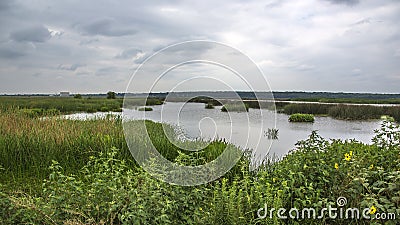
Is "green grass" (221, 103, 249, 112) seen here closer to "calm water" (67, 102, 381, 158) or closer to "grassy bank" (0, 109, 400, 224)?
"calm water" (67, 102, 381, 158)

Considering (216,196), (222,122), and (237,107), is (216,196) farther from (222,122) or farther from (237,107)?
(222,122)

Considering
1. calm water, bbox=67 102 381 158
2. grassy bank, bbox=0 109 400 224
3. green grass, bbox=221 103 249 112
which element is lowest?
grassy bank, bbox=0 109 400 224

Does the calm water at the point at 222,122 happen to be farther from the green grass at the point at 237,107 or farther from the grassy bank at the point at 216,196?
the grassy bank at the point at 216,196

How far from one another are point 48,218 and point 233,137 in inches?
236

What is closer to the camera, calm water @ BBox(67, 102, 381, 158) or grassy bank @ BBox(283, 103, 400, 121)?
calm water @ BBox(67, 102, 381, 158)

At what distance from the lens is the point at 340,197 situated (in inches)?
144

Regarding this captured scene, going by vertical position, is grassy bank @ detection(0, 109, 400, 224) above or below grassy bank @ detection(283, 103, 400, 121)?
below

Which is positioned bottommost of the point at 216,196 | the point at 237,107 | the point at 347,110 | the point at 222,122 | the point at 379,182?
the point at 216,196

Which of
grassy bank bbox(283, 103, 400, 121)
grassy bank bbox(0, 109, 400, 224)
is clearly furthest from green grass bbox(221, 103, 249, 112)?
grassy bank bbox(283, 103, 400, 121)

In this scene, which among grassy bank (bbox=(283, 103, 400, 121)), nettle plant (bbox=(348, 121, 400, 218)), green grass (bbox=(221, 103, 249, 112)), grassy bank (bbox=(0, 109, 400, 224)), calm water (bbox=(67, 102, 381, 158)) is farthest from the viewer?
grassy bank (bbox=(283, 103, 400, 121))

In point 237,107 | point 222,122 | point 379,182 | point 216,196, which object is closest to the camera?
point 379,182

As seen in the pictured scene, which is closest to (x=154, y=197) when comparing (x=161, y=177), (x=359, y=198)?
(x=161, y=177)

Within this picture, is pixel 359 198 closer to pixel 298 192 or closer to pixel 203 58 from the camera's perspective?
pixel 298 192

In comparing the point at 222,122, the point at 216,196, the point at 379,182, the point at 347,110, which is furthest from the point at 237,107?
the point at 347,110
